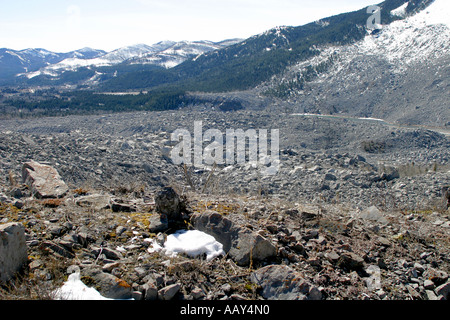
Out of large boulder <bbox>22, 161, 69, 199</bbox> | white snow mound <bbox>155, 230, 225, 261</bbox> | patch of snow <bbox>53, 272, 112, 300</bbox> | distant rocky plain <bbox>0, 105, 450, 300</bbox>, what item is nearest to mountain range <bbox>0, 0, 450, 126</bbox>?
distant rocky plain <bbox>0, 105, 450, 300</bbox>

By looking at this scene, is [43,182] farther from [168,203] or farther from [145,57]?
[145,57]

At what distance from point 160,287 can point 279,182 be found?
7.96 metres

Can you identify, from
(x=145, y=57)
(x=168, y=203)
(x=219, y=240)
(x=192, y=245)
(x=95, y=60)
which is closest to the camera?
(x=192, y=245)

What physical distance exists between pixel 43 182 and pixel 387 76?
4046 cm

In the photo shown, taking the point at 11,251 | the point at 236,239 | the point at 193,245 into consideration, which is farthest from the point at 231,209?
the point at 11,251

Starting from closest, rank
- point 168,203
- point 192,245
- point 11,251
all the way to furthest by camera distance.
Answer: point 11,251 < point 192,245 < point 168,203

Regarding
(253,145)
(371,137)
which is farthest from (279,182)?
(371,137)

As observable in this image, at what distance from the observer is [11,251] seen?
7.76ft

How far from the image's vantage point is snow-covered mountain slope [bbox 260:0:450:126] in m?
30.1

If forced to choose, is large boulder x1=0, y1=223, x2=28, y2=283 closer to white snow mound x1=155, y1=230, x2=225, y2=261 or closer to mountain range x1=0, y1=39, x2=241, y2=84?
white snow mound x1=155, y1=230, x2=225, y2=261
